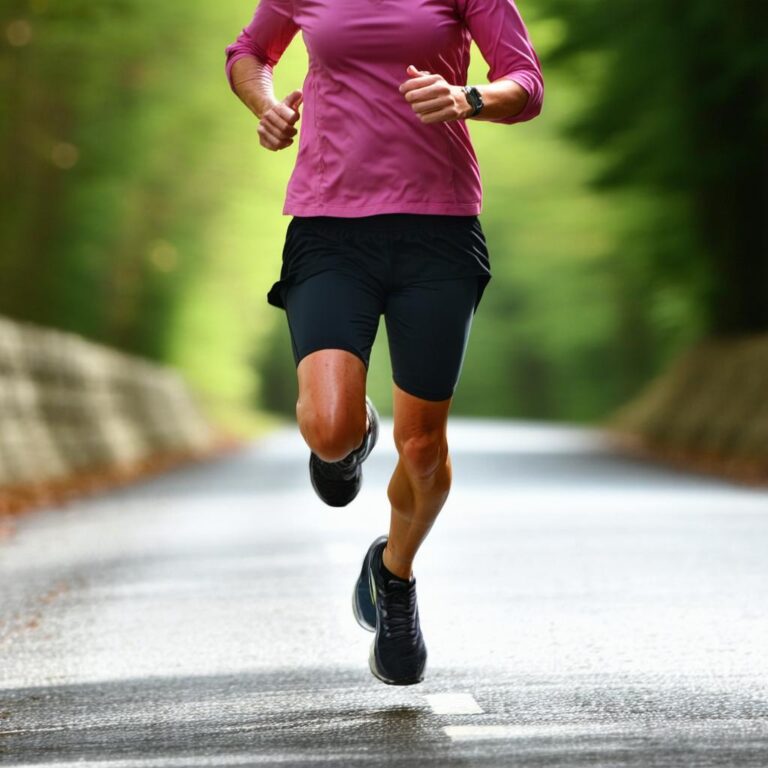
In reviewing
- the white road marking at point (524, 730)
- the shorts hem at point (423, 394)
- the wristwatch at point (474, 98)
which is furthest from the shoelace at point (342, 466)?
the wristwatch at point (474, 98)

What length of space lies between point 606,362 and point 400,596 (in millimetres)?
61142

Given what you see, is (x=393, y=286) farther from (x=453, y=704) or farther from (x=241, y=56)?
(x=453, y=704)

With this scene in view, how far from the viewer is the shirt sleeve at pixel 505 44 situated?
5.35 meters

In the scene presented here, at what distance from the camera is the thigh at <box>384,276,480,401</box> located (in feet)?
17.9

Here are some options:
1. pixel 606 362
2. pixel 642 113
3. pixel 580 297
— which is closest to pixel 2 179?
pixel 642 113

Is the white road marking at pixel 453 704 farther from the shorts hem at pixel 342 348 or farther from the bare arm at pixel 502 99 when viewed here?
the bare arm at pixel 502 99


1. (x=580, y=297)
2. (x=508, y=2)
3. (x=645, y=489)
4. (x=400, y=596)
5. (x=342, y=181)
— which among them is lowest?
(x=580, y=297)

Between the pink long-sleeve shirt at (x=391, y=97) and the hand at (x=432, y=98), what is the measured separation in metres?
0.36

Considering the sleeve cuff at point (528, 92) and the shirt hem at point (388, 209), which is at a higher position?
the sleeve cuff at point (528, 92)

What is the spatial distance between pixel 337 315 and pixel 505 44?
34.5 inches

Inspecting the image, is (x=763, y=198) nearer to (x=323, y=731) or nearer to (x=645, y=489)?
(x=645, y=489)

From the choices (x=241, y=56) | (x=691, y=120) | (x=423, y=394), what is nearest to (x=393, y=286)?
(x=423, y=394)

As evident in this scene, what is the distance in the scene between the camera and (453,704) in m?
5.54

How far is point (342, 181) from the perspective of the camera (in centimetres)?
540
